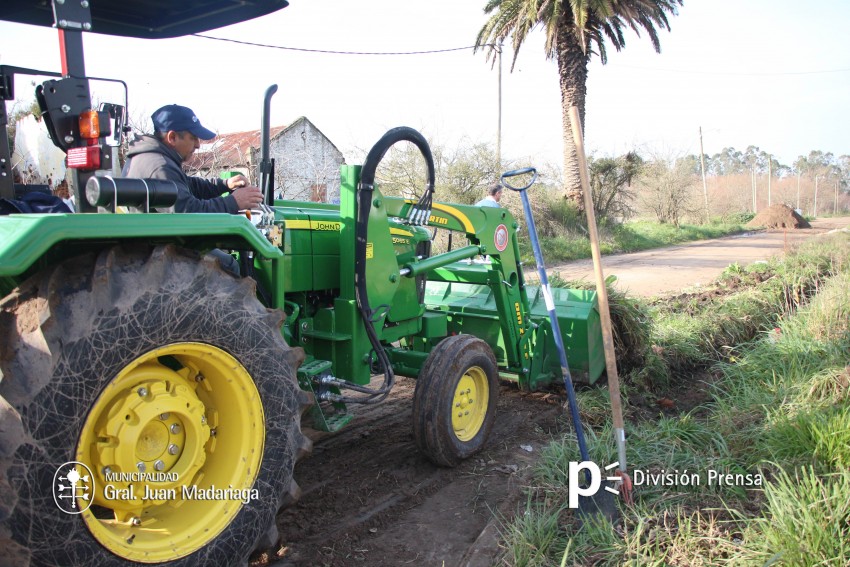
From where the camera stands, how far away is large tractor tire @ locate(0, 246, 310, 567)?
73.6 inches

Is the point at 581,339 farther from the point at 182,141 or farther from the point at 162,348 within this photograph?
the point at 162,348

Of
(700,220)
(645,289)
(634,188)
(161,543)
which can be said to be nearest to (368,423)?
(161,543)

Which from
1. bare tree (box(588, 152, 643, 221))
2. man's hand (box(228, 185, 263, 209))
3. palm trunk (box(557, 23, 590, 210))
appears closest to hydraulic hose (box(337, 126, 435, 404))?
man's hand (box(228, 185, 263, 209))

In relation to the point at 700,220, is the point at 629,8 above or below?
above

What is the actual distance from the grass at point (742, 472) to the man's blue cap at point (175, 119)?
2.57m

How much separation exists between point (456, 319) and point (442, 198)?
1045 centimetres

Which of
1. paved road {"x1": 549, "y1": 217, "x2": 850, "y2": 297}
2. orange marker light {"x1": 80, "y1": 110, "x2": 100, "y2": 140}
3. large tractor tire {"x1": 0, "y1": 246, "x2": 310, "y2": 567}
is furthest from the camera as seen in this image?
paved road {"x1": 549, "y1": 217, "x2": 850, "y2": 297}

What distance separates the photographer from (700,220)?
2786cm

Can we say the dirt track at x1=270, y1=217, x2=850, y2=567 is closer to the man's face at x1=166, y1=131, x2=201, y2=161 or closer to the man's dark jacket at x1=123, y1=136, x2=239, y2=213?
the man's dark jacket at x1=123, y1=136, x2=239, y2=213

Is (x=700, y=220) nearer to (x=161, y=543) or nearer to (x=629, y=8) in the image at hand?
(x=629, y=8)

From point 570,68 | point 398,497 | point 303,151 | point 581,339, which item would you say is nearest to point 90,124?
point 398,497

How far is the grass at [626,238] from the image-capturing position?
15.6 metres

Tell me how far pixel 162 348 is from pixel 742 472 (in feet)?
9.44

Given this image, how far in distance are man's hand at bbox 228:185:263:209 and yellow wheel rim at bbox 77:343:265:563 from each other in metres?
0.89
